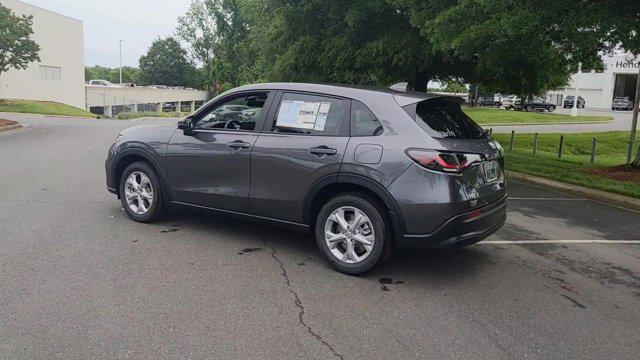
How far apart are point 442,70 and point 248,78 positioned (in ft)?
206

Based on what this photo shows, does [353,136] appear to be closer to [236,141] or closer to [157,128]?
[236,141]

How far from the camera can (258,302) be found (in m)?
4.29

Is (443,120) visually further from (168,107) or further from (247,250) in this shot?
(168,107)

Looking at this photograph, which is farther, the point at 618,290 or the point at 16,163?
the point at 16,163

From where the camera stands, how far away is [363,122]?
16.4 feet

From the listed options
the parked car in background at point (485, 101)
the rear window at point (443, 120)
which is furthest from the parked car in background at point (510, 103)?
the rear window at point (443, 120)

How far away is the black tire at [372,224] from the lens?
4.80 metres

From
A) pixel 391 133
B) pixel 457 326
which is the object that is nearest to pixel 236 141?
pixel 391 133

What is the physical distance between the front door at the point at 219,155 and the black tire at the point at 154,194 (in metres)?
0.24

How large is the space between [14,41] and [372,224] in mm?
23373

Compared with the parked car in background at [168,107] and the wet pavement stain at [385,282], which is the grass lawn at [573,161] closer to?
the wet pavement stain at [385,282]

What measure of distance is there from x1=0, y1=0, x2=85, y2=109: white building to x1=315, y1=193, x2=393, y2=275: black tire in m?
40.9

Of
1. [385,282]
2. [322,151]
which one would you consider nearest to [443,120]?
[322,151]

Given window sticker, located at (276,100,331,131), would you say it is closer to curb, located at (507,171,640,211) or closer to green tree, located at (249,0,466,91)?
curb, located at (507,171,640,211)
